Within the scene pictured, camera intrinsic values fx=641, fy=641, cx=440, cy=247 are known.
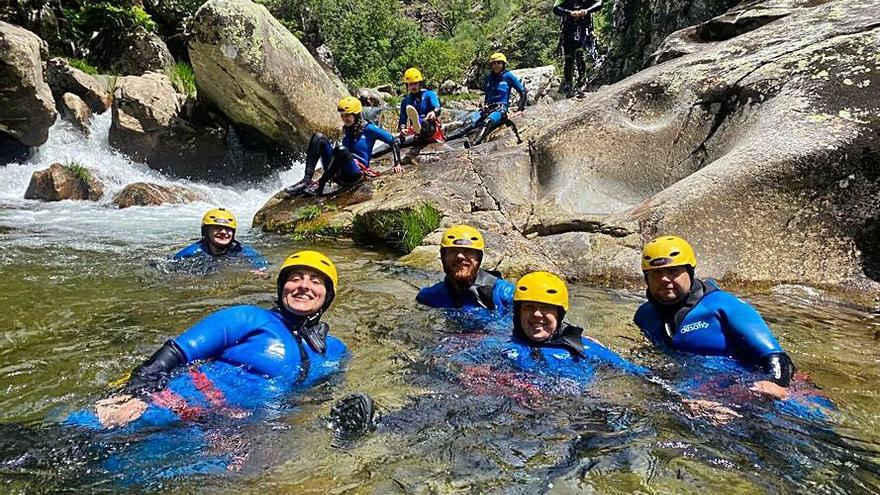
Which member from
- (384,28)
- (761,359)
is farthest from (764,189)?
(384,28)

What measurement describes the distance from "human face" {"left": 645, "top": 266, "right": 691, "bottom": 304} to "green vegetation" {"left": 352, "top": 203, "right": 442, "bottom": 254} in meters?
4.63

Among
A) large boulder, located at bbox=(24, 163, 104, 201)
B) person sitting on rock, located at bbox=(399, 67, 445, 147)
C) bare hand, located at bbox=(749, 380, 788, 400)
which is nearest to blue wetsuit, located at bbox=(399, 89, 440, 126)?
person sitting on rock, located at bbox=(399, 67, 445, 147)

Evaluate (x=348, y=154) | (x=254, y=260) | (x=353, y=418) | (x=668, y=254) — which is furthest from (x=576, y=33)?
(x=353, y=418)

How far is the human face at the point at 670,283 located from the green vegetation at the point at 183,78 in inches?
665

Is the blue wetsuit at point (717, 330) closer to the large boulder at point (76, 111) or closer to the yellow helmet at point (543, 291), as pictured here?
the yellow helmet at point (543, 291)

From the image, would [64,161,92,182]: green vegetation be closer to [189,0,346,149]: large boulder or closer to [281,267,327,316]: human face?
[189,0,346,149]: large boulder

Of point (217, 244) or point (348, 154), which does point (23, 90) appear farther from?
point (217, 244)

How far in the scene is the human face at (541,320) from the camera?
14.4 feet

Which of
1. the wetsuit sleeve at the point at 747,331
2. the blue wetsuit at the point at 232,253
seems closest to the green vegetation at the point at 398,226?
the blue wetsuit at the point at 232,253

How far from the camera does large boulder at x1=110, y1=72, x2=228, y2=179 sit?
16781mm

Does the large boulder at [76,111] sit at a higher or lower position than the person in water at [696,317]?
higher

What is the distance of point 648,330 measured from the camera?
5023 millimetres

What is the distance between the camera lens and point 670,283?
183 inches

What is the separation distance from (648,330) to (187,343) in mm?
3364
